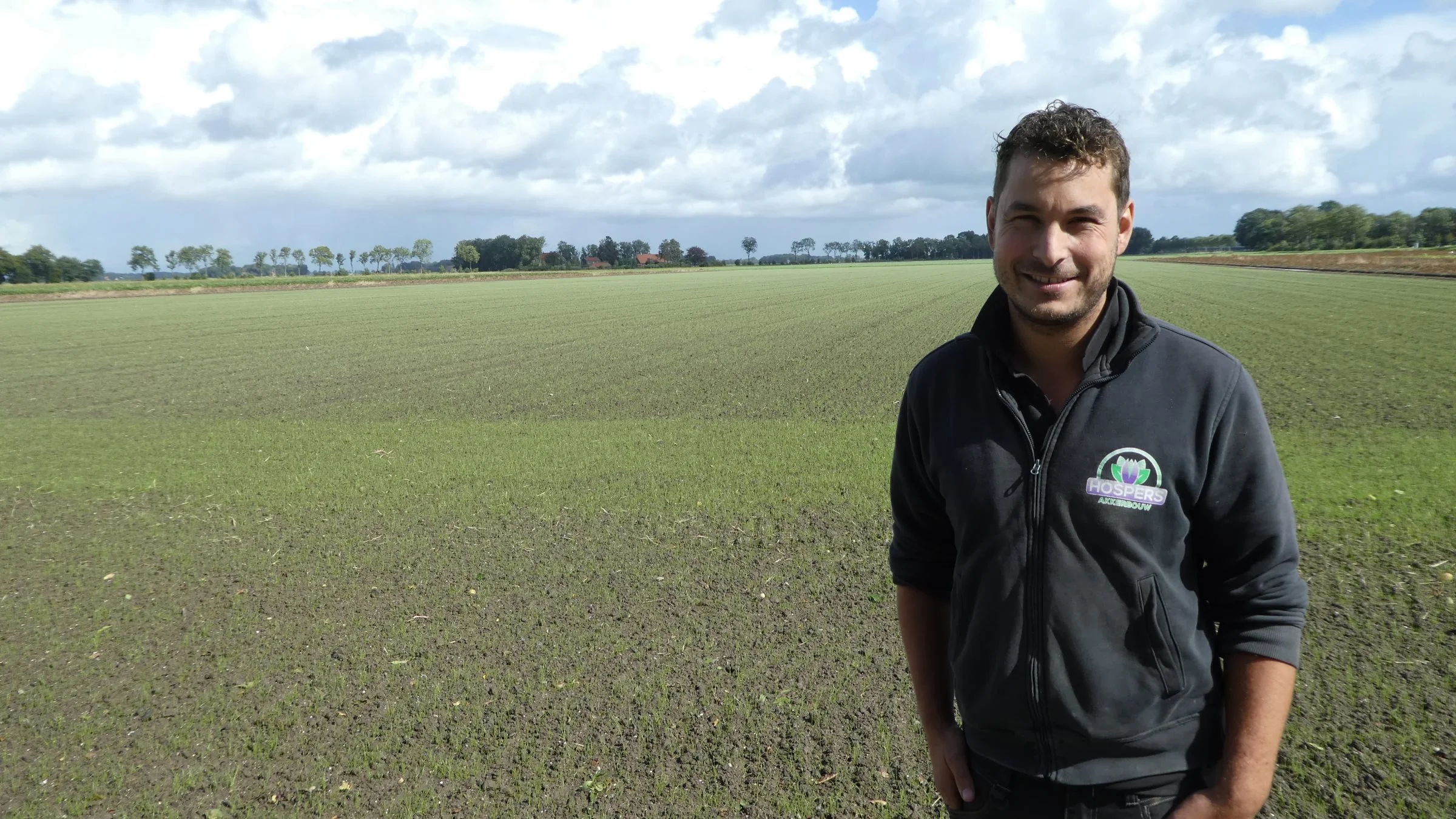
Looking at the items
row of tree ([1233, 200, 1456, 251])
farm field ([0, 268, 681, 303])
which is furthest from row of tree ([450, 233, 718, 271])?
row of tree ([1233, 200, 1456, 251])

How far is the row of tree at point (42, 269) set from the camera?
9688 cm

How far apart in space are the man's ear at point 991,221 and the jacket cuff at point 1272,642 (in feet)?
2.67

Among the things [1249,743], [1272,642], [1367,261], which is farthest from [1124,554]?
[1367,261]

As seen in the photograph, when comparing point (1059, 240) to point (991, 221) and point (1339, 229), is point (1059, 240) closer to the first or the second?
point (991, 221)

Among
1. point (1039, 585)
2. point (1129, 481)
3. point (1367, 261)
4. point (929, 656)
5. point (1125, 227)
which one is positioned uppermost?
point (1125, 227)

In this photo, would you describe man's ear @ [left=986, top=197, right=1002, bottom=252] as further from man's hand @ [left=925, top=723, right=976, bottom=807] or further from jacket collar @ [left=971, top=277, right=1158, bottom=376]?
man's hand @ [left=925, top=723, right=976, bottom=807]

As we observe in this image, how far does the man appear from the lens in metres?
1.84

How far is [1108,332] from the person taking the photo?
6.44 feet

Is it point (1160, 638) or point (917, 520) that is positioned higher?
point (917, 520)

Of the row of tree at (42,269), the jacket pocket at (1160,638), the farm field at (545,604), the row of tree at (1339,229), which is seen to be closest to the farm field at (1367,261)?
the row of tree at (1339,229)

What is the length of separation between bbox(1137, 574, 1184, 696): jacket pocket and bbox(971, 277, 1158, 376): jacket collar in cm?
43

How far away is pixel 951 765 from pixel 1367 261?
83.0 m

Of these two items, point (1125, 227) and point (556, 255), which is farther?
point (556, 255)

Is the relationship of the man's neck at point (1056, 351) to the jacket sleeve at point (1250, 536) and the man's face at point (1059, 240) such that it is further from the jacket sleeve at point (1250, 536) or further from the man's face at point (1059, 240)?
the jacket sleeve at point (1250, 536)
